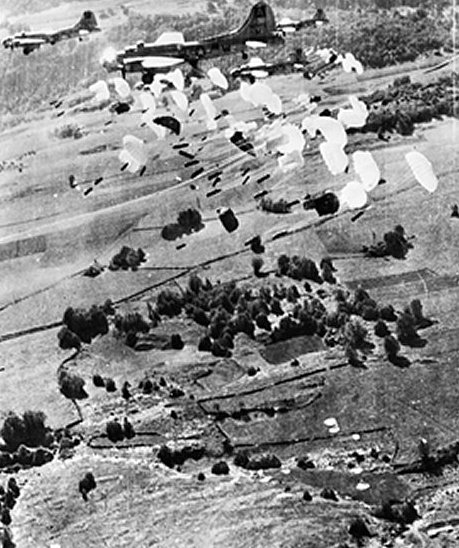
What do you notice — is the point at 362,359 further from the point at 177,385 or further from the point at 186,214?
the point at 186,214

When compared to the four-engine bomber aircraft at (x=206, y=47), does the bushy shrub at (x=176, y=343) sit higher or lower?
lower

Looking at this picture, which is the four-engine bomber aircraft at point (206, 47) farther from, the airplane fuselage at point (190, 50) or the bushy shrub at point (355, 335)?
the bushy shrub at point (355, 335)

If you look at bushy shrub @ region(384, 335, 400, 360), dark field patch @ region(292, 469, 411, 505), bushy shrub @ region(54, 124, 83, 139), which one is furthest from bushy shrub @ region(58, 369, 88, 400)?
bushy shrub @ region(54, 124, 83, 139)

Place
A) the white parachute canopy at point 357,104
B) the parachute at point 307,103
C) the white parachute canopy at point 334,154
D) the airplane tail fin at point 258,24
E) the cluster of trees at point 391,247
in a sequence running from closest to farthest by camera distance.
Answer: the airplane tail fin at point 258,24
the white parachute canopy at point 334,154
the cluster of trees at point 391,247
the white parachute canopy at point 357,104
the parachute at point 307,103

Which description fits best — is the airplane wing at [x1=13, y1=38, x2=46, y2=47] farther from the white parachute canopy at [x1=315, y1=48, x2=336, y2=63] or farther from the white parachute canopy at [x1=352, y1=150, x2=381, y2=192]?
the white parachute canopy at [x1=315, y1=48, x2=336, y2=63]

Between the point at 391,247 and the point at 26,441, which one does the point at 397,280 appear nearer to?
the point at 391,247

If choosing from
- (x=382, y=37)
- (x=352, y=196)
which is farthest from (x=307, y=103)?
(x=352, y=196)

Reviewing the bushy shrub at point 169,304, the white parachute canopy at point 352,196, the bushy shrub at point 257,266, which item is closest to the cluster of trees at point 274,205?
the white parachute canopy at point 352,196
